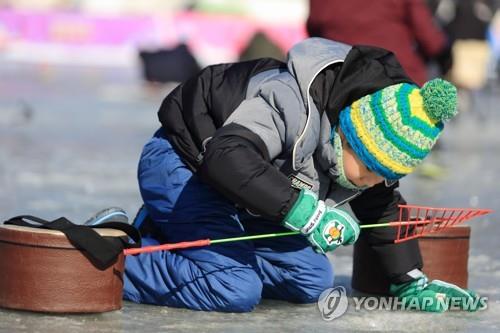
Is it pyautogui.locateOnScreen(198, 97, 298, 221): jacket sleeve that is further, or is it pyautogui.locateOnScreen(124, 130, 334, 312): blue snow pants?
pyautogui.locateOnScreen(124, 130, 334, 312): blue snow pants

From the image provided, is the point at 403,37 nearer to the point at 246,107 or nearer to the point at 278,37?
the point at 246,107

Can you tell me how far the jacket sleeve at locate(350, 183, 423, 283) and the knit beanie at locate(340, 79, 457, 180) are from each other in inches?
15.7

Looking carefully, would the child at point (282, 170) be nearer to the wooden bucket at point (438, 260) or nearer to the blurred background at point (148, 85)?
the wooden bucket at point (438, 260)

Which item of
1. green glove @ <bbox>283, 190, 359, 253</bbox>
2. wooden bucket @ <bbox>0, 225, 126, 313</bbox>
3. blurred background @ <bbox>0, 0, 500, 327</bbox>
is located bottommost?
blurred background @ <bbox>0, 0, 500, 327</bbox>

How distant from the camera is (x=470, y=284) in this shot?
3877mm

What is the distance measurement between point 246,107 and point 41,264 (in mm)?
722

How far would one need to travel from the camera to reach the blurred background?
5.75m

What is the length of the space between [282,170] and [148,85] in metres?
11.3

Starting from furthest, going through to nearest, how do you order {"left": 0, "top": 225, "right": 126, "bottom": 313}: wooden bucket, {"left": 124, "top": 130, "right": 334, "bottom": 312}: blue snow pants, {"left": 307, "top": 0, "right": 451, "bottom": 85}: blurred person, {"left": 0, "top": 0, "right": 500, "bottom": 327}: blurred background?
1. {"left": 307, "top": 0, "right": 451, "bottom": 85}: blurred person
2. {"left": 0, "top": 0, "right": 500, "bottom": 327}: blurred background
3. {"left": 124, "top": 130, "right": 334, "bottom": 312}: blue snow pants
4. {"left": 0, "top": 225, "right": 126, "bottom": 313}: wooden bucket

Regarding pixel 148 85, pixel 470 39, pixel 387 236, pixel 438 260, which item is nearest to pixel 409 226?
pixel 387 236

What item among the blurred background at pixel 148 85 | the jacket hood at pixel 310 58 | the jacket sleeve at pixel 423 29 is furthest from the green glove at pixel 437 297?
the jacket sleeve at pixel 423 29

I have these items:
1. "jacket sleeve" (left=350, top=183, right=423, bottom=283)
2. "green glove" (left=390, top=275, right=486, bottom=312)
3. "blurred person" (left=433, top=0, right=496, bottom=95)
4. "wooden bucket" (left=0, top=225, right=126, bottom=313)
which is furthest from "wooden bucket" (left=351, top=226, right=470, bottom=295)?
"blurred person" (left=433, top=0, right=496, bottom=95)

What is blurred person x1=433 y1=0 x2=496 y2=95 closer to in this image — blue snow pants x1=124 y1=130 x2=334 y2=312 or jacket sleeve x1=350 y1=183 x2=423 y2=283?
jacket sleeve x1=350 y1=183 x2=423 y2=283

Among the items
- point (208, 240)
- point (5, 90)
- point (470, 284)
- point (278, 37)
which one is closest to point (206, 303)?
point (208, 240)
